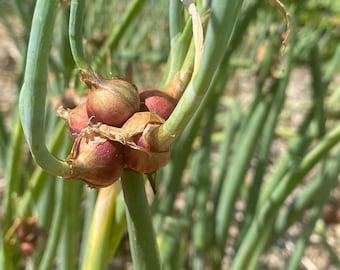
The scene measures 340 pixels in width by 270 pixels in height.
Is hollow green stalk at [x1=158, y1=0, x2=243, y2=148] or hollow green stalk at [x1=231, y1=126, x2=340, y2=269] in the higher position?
hollow green stalk at [x1=158, y1=0, x2=243, y2=148]

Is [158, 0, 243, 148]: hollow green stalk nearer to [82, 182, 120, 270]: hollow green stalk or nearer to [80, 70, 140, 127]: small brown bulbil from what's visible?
[80, 70, 140, 127]: small brown bulbil

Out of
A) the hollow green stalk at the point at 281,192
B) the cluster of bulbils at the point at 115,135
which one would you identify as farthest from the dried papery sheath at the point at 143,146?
the hollow green stalk at the point at 281,192

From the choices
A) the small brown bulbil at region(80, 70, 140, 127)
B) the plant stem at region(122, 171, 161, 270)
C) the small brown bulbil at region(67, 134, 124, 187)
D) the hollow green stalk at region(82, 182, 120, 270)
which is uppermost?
the small brown bulbil at region(80, 70, 140, 127)

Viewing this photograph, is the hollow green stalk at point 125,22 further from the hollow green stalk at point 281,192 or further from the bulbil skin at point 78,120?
the bulbil skin at point 78,120

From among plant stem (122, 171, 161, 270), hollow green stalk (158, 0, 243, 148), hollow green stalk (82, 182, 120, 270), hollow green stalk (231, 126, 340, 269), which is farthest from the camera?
hollow green stalk (231, 126, 340, 269)

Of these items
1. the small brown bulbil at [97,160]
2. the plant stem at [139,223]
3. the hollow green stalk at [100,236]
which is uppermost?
the small brown bulbil at [97,160]

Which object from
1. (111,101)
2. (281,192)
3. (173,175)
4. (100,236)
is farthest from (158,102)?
(173,175)

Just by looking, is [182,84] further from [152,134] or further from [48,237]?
[48,237]

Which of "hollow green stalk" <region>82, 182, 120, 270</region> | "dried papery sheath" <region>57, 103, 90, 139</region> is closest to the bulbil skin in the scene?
"dried papery sheath" <region>57, 103, 90, 139</region>
